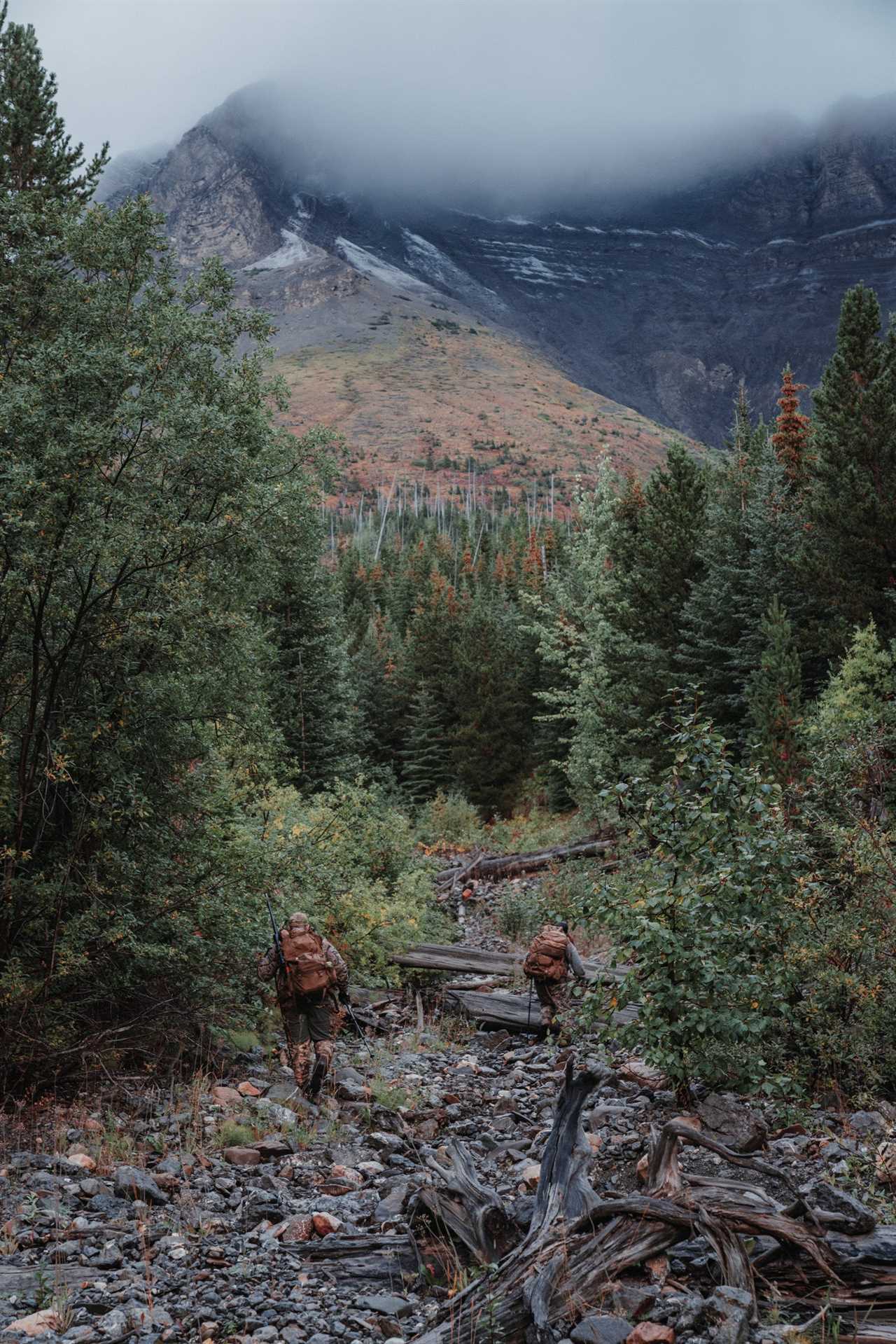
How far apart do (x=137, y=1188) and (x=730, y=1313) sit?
4.07 m

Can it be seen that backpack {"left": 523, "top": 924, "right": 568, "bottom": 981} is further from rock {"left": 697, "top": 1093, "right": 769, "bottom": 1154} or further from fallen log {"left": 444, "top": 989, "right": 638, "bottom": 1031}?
rock {"left": 697, "top": 1093, "right": 769, "bottom": 1154}

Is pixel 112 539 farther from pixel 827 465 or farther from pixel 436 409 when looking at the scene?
pixel 436 409

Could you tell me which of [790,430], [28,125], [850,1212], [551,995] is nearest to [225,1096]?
[551,995]

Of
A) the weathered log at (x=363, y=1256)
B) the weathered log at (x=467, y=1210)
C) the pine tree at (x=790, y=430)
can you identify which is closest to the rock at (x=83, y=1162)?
the weathered log at (x=363, y=1256)

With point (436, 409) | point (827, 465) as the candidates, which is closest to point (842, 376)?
point (827, 465)

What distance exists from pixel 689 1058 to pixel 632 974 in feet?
2.85

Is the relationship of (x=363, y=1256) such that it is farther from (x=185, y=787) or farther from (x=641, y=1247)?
(x=185, y=787)

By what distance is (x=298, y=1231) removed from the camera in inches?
227

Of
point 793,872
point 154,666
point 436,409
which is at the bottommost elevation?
point 793,872

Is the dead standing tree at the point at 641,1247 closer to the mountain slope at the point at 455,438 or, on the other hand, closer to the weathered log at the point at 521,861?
the weathered log at the point at 521,861

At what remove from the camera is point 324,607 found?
26.2 m

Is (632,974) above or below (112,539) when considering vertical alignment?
below

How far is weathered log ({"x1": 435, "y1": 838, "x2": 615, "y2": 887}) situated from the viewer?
25256mm

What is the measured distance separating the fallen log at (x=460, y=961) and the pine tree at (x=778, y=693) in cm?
888
